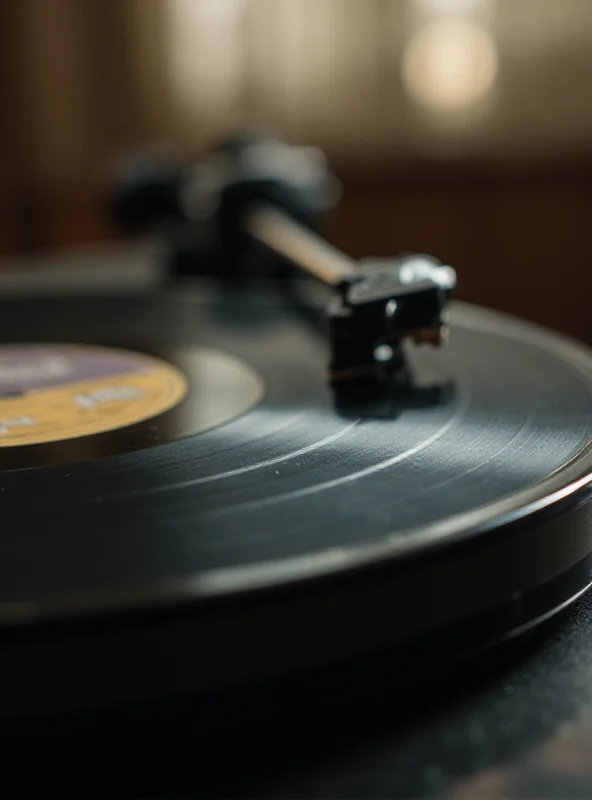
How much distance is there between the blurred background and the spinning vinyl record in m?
2.14

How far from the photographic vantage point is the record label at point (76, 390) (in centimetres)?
54

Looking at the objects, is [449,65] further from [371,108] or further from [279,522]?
[279,522]

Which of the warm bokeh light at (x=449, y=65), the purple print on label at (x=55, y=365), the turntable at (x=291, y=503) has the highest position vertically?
the warm bokeh light at (x=449, y=65)

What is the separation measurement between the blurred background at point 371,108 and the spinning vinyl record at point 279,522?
7.03 ft

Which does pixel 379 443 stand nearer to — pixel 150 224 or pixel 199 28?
pixel 150 224

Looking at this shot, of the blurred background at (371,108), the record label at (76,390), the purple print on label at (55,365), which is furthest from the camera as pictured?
the blurred background at (371,108)

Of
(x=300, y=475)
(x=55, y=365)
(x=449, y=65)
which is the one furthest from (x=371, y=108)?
(x=300, y=475)

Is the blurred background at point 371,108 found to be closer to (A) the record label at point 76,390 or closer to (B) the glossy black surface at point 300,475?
(A) the record label at point 76,390

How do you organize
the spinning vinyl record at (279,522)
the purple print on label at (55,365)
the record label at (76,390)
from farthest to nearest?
the purple print on label at (55,365), the record label at (76,390), the spinning vinyl record at (279,522)

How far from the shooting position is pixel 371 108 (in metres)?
3.02

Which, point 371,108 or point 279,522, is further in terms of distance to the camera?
point 371,108

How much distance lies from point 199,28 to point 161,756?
121 inches

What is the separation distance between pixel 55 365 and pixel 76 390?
8 cm

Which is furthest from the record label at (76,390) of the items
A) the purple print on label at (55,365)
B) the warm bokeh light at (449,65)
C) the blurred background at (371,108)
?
the warm bokeh light at (449,65)
